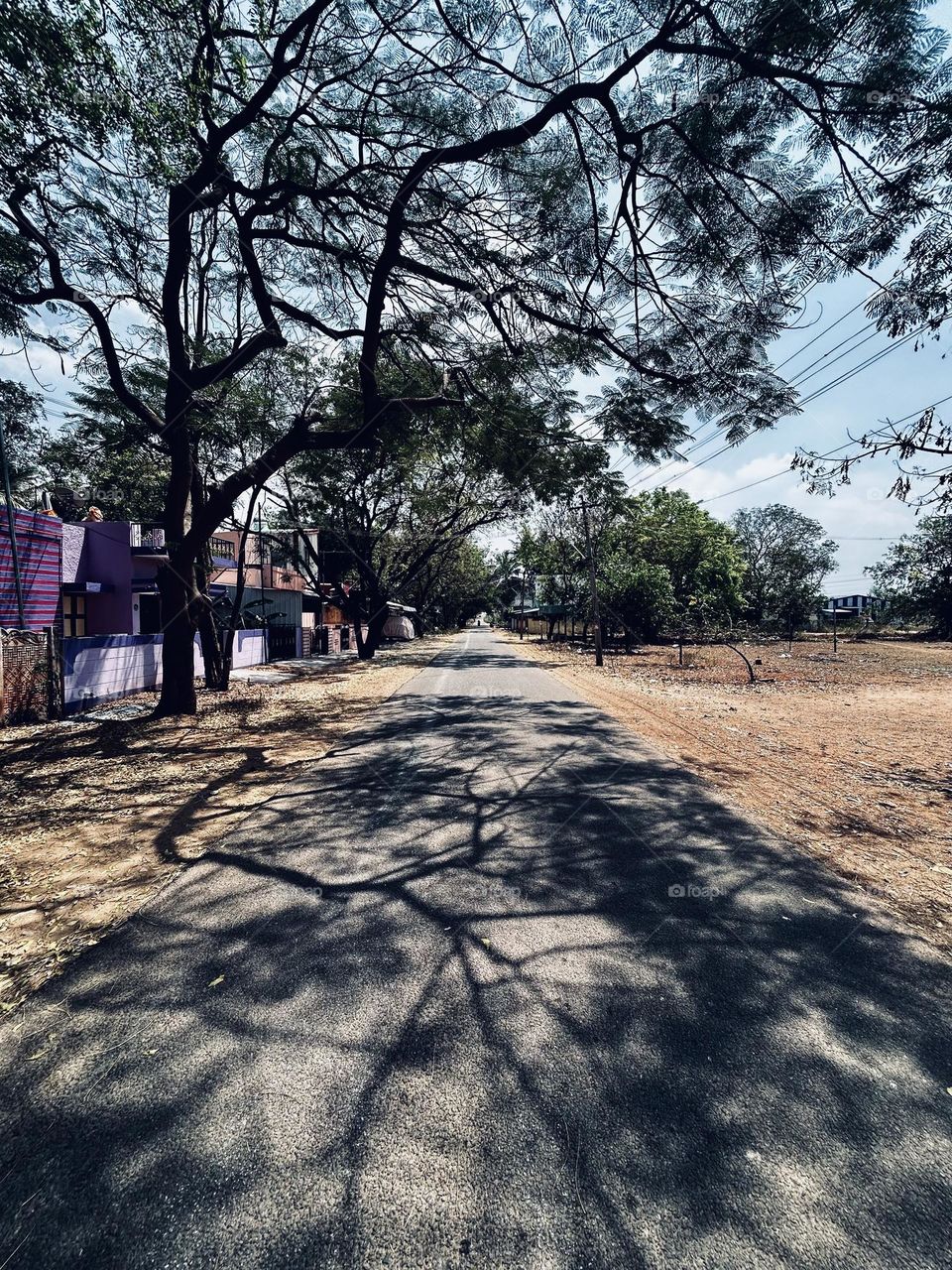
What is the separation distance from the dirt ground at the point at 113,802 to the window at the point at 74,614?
7.77 meters

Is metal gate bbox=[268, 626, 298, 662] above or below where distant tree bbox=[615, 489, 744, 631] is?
below

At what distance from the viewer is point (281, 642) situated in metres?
23.3

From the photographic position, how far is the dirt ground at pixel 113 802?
328 cm

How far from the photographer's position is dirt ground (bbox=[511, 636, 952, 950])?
410 centimetres

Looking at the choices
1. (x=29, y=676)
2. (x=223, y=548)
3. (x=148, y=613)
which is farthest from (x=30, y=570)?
(x=223, y=548)

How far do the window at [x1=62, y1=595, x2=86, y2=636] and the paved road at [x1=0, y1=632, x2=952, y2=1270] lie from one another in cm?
1669

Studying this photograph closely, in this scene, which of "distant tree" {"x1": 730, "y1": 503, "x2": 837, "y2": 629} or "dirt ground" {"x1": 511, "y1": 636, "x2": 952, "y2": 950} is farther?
"distant tree" {"x1": 730, "y1": 503, "x2": 837, "y2": 629}

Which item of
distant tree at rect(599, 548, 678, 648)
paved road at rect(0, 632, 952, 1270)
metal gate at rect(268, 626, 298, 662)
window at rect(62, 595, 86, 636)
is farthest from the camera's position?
distant tree at rect(599, 548, 678, 648)

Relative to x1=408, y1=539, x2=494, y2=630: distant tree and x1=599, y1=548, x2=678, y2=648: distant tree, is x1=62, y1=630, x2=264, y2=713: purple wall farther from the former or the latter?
x1=599, y1=548, x2=678, y2=648: distant tree

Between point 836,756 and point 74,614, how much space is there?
66.4 feet

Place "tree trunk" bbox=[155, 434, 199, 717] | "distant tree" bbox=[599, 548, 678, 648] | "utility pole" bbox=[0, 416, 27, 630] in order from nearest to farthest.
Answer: "tree trunk" bbox=[155, 434, 199, 717], "utility pole" bbox=[0, 416, 27, 630], "distant tree" bbox=[599, 548, 678, 648]

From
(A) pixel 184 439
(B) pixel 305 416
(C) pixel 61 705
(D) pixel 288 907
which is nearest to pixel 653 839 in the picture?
(D) pixel 288 907

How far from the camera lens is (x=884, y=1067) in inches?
86.3

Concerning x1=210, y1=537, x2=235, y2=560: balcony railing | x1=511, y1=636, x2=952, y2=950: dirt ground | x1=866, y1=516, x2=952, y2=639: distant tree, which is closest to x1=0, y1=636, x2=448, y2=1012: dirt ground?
x1=511, y1=636, x2=952, y2=950: dirt ground
